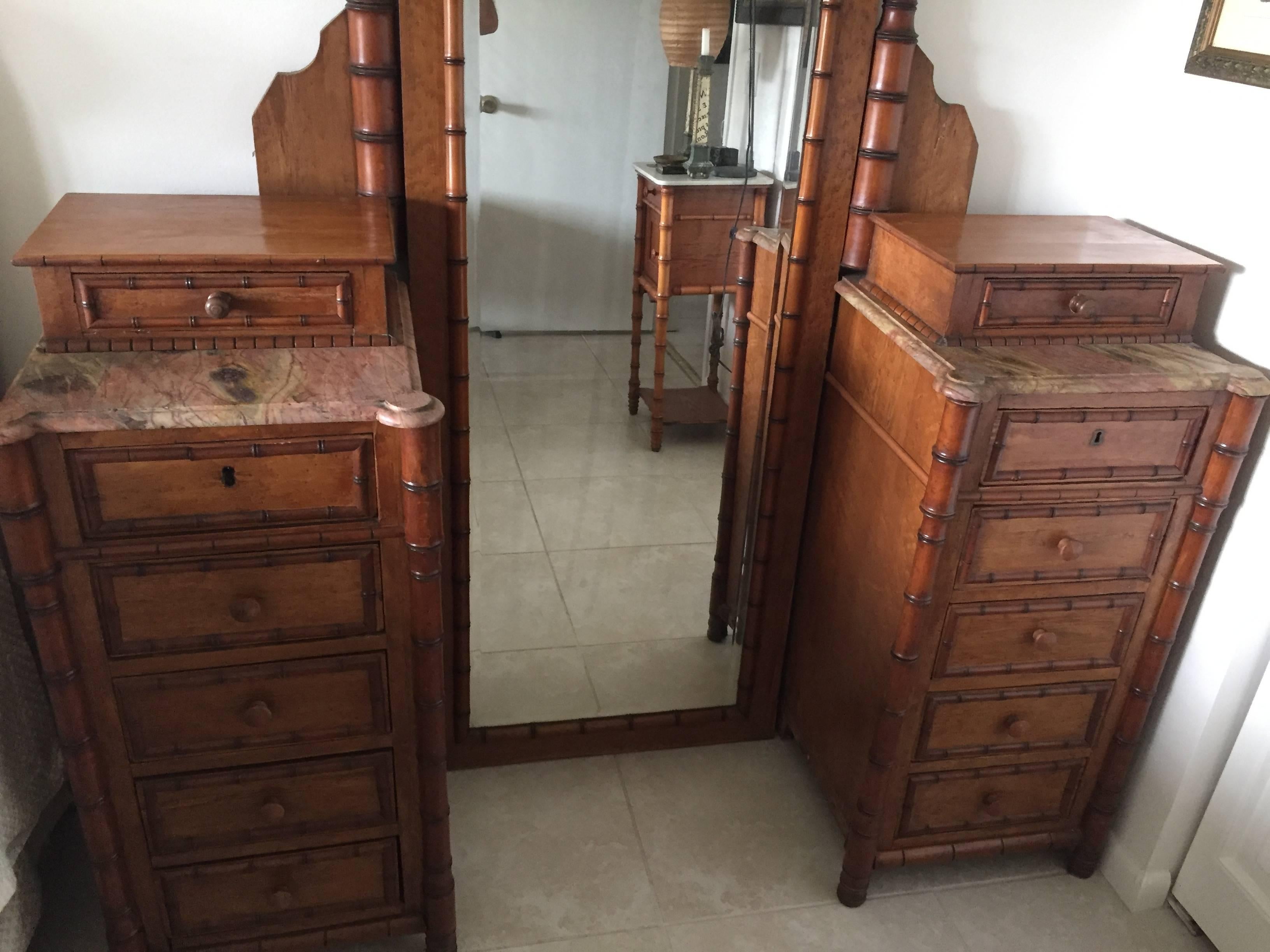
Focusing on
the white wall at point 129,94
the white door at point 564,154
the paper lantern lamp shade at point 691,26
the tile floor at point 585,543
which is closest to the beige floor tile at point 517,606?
the tile floor at point 585,543

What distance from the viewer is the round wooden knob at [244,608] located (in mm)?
1250

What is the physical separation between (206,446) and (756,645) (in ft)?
3.87

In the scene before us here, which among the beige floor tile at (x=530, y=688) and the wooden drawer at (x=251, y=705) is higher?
the wooden drawer at (x=251, y=705)

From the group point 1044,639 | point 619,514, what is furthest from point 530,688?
point 1044,639

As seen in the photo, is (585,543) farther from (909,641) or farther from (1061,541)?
(1061,541)

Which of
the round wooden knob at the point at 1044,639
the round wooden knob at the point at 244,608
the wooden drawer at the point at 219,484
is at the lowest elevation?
the round wooden knob at the point at 1044,639

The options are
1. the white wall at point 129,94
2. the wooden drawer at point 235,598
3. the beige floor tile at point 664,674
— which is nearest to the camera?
the wooden drawer at point 235,598

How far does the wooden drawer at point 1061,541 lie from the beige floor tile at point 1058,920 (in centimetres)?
64

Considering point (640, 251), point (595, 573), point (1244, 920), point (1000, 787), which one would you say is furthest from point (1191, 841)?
point (640, 251)

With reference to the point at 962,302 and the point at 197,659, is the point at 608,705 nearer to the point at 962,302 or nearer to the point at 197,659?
the point at 197,659

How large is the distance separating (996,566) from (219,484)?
1071 mm

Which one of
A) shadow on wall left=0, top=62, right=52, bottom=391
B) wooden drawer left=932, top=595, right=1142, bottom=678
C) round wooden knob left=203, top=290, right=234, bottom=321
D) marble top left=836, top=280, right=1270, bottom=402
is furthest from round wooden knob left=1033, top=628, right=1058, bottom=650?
shadow on wall left=0, top=62, right=52, bottom=391

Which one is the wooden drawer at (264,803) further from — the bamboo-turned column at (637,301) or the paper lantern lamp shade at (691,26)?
the paper lantern lamp shade at (691,26)

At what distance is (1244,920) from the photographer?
164 centimetres
